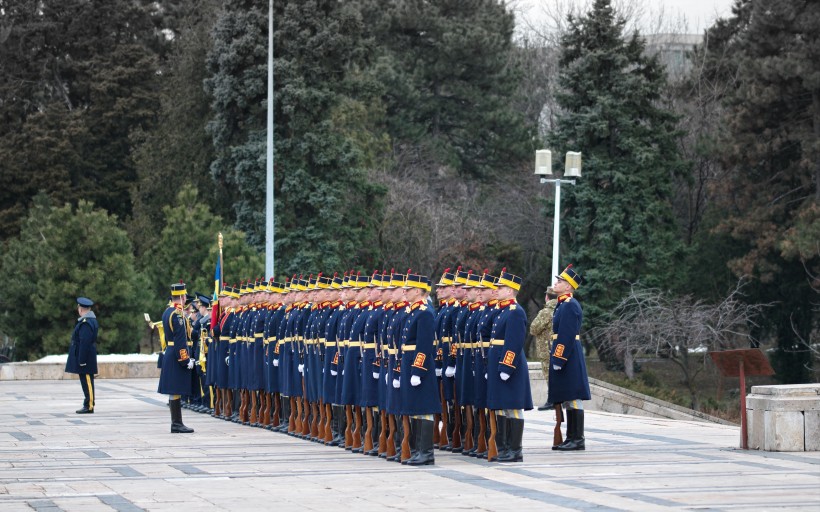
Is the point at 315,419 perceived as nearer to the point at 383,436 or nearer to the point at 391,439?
the point at 383,436

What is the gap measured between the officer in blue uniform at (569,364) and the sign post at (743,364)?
1.65m

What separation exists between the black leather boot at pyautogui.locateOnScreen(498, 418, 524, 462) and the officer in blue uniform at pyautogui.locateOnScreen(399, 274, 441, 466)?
0.78 meters

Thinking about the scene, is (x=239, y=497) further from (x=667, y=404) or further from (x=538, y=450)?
(x=667, y=404)

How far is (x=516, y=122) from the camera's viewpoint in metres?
55.2

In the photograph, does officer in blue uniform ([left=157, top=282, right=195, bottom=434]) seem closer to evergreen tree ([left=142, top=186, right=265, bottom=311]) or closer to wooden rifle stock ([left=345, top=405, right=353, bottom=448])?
wooden rifle stock ([left=345, top=405, right=353, bottom=448])

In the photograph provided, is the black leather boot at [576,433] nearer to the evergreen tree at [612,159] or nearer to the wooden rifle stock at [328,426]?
the wooden rifle stock at [328,426]

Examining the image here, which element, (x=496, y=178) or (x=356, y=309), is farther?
(x=496, y=178)

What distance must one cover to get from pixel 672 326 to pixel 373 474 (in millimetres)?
25022

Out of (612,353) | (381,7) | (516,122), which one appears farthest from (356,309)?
(381,7)

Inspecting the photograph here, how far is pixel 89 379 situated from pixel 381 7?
3781 cm

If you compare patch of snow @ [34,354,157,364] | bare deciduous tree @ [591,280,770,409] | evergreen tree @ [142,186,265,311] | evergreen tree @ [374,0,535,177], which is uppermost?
evergreen tree @ [374,0,535,177]

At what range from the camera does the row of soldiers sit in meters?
14.8

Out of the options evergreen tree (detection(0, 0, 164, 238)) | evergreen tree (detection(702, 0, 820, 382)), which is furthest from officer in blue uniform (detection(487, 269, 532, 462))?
evergreen tree (detection(0, 0, 164, 238))

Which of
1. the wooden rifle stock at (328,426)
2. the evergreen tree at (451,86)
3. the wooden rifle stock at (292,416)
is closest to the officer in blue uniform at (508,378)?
the wooden rifle stock at (328,426)
